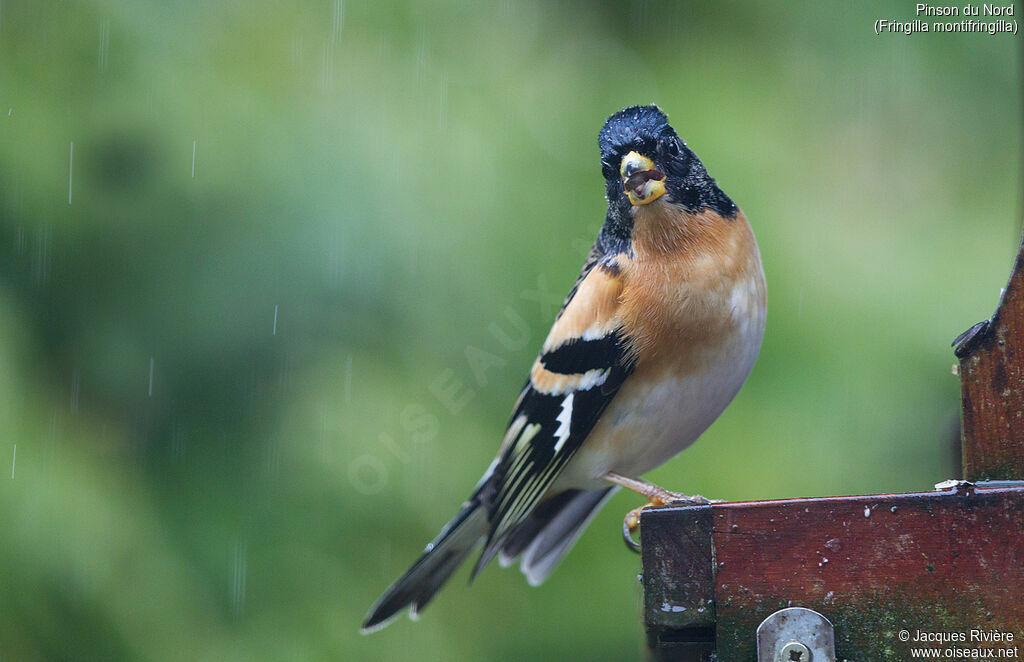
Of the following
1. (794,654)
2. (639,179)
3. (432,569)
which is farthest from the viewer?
(432,569)

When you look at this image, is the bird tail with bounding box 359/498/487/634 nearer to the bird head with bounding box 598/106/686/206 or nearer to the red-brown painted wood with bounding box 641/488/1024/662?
the bird head with bounding box 598/106/686/206

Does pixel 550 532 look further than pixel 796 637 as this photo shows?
Yes

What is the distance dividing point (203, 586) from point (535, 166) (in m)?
1.38

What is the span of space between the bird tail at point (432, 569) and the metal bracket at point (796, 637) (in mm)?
1112

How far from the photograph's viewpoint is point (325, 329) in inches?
97.3

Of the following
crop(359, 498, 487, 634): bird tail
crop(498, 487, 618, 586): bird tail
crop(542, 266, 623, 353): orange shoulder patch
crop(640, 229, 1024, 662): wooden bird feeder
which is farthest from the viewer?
crop(498, 487, 618, 586): bird tail

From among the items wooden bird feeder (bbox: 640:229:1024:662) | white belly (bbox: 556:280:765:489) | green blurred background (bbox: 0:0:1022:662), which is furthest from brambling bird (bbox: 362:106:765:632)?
wooden bird feeder (bbox: 640:229:1024:662)

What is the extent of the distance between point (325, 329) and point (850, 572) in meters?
1.46

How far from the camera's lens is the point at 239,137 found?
253 centimetres

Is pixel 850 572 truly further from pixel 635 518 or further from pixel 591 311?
pixel 591 311

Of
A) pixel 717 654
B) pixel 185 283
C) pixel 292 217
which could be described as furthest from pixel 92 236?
pixel 717 654

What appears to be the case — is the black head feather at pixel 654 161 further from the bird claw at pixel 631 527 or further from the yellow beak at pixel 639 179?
the bird claw at pixel 631 527

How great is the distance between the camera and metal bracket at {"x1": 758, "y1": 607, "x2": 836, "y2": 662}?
4.77 feet

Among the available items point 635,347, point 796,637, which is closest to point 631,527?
point 635,347
